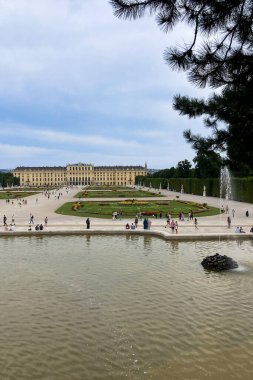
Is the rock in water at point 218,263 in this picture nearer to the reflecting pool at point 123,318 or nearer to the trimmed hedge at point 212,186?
the reflecting pool at point 123,318

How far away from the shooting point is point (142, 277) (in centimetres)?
1403

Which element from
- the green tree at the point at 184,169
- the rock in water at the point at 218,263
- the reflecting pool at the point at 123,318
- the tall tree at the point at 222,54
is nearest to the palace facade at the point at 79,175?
the green tree at the point at 184,169

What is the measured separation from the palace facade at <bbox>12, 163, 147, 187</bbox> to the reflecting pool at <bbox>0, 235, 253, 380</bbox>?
169802 mm

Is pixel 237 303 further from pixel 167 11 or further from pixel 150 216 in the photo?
pixel 150 216

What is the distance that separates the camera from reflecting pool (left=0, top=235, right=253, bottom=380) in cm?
794

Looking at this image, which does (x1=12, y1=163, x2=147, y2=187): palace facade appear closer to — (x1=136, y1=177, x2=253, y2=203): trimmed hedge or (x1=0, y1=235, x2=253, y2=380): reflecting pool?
(x1=136, y1=177, x2=253, y2=203): trimmed hedge

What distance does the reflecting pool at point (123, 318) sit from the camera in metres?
7.94

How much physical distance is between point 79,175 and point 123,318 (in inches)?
6988

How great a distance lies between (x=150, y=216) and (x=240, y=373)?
84.6 ft

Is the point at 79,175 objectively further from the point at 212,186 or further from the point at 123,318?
the point at 123,318

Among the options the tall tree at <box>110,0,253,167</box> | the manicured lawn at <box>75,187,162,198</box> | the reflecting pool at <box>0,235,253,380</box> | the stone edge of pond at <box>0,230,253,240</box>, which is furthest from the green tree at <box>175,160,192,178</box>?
the tall tree at <box>110,0,253,167</box>

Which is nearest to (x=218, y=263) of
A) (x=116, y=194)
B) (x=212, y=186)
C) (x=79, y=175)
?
(x=212, y=186)

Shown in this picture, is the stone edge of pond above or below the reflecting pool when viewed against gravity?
above

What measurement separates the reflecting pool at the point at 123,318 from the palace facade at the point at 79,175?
170 m
